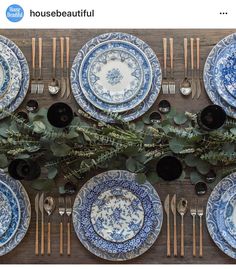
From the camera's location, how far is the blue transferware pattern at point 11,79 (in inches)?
67.3

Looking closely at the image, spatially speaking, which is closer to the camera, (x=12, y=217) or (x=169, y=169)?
(x=169, y=169)

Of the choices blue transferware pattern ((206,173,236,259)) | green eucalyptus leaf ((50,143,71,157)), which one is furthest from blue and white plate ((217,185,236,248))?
green eucalyptus leaf ((50,143,71,157))

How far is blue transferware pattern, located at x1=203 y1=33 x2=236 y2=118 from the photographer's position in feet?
5.57

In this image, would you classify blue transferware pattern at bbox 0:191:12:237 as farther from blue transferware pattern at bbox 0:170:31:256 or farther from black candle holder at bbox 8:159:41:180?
black candle holder at bbox 8:159:41:180

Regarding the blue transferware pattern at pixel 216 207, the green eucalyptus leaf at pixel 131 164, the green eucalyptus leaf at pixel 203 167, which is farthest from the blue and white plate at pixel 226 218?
the green eucalyptus leaf at pixel 131 164

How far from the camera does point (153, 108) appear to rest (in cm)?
172

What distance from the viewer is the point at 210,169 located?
1693mm

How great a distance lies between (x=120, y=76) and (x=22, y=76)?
0.36 metres

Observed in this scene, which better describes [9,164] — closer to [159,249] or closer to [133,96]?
[133,96]

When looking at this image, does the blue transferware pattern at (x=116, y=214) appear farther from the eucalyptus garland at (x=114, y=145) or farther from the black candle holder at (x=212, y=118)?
the black candle holder at (x=212, y=118)

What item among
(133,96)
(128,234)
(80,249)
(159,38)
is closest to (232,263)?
(128,234)

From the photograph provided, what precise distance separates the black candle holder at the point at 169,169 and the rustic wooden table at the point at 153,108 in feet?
0.59

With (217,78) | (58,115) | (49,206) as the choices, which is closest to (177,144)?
(217,78)

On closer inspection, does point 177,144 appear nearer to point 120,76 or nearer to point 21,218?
point 120,76
